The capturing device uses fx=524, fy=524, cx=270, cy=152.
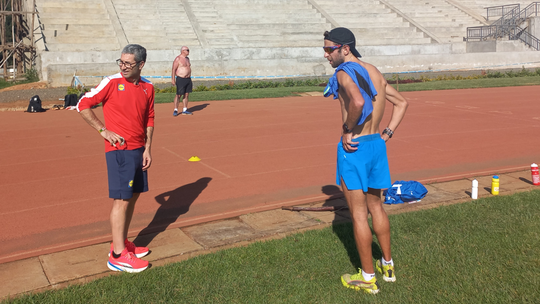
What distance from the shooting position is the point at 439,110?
52.7 feet

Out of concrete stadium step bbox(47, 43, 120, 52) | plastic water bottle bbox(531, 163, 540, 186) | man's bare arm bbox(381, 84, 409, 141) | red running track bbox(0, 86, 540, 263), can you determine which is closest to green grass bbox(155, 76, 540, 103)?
red running track bbox(0, 86, 540, 263)

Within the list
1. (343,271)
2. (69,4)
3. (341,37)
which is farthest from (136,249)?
(69,4)

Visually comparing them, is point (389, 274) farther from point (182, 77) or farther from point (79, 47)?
point (79, 47)


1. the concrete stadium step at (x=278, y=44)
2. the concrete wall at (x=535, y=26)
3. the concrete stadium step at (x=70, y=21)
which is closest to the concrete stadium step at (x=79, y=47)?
the concrete stadium step at (x=70, y=21)

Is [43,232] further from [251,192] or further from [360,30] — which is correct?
[360,30]

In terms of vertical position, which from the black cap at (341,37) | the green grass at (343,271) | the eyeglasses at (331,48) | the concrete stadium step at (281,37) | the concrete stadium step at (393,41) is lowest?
the green grass at (343,271)

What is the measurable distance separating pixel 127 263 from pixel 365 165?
236cm

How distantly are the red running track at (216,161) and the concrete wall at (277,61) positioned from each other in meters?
8.86

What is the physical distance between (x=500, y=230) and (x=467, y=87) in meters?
19.0

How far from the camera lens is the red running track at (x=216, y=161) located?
6637mm

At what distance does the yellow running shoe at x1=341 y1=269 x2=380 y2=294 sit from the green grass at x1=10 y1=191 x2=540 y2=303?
0.20 ft

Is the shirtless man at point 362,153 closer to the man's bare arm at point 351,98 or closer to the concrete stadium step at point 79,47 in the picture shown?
the man's bare arm at point 351,98

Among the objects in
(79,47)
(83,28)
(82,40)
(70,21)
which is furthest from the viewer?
(70,21)

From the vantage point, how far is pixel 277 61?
29.6m
